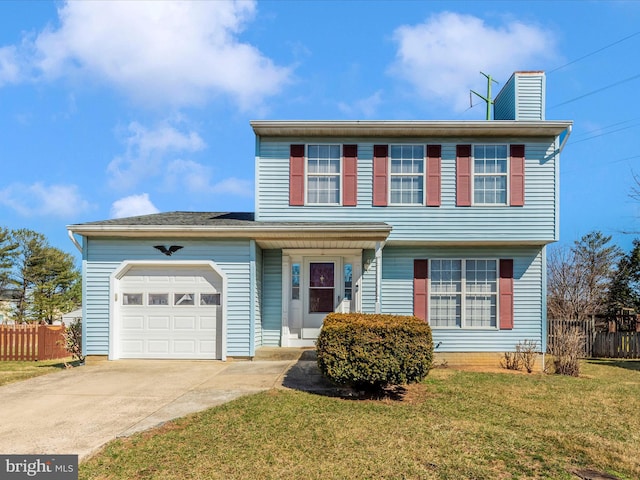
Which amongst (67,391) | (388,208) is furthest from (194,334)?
→ (388,208)

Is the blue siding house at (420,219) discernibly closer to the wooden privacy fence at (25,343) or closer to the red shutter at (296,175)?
the red shutter at (296,175)

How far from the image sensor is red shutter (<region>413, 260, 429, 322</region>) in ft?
41.2

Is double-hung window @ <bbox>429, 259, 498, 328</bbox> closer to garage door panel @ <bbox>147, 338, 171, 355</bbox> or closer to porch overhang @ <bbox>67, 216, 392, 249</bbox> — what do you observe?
porch overhang @ <bbox>67, 216, 392, 249</bbox>

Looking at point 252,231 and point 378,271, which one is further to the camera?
point 378,271

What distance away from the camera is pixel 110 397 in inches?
301

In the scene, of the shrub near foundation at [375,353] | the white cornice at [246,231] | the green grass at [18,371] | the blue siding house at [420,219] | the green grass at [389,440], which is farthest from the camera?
the blue siding house at [420,219]

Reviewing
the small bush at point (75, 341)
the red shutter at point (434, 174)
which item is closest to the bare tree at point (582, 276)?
the red shutter at point (434, 174)

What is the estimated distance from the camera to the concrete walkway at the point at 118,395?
5656 mm

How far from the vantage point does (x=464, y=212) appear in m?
12.4

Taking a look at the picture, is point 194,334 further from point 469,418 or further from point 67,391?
Result: point 469,418

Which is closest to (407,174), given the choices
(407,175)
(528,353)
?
(407,175)

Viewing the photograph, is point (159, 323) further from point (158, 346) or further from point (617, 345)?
point (617, 345)

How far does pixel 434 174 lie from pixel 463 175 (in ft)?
2.47

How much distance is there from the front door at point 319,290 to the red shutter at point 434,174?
9.46 ft
